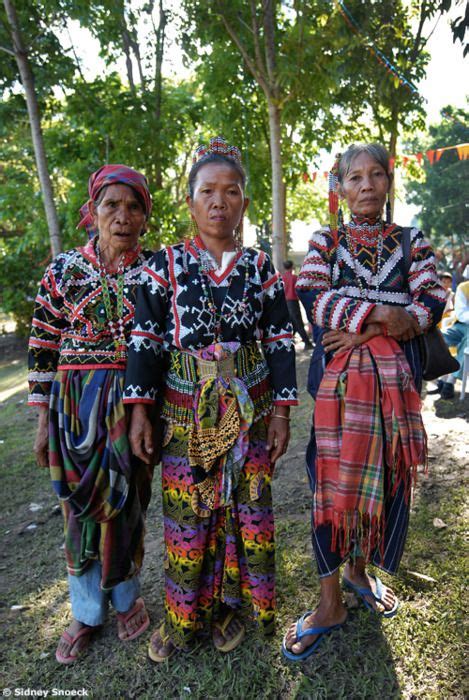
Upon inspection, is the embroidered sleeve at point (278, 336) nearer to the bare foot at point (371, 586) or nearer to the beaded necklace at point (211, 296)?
the beaded necklace at point (211, 296)

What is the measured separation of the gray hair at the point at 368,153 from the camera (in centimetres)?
209

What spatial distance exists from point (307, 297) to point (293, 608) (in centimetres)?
161

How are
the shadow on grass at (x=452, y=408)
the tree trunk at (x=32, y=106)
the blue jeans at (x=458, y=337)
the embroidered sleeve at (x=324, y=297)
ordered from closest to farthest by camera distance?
the embroidered sleeve at (x=324, y=297)
the tree trunk at (x=32, y=106)
the shadow on grass at (x=452, y=408)
the blue jeans at (x=458, y=337)

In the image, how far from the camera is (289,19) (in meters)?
8.30

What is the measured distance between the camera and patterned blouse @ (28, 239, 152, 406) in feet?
7.20

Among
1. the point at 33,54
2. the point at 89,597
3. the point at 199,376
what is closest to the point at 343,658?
the point at 89,597

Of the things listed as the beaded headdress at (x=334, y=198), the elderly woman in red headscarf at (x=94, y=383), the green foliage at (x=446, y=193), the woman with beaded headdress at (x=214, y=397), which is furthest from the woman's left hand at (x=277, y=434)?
the green foliage at (x=446, y=193)

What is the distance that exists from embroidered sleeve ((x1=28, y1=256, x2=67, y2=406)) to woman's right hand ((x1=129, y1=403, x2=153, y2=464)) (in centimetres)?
48

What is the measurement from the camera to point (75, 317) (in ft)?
7.19

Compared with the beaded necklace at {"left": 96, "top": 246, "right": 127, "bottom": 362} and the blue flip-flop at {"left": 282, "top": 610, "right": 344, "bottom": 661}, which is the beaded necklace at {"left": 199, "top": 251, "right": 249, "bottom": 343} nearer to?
the beaded necklace at {"left": 96, "top": 246, "right": 127, "bottom": 362}

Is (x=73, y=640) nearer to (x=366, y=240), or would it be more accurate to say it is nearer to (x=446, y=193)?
(x=366, y=240)

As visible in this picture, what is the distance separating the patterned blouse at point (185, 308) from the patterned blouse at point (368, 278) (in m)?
0.25

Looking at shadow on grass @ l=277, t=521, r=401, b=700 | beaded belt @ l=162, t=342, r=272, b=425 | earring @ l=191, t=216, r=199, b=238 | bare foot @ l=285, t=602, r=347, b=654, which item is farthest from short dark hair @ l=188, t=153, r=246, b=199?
shadow on grass @ l=277, t=521, r=401, b=700

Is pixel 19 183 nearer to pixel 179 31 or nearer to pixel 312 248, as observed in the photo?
pixel 179 31
